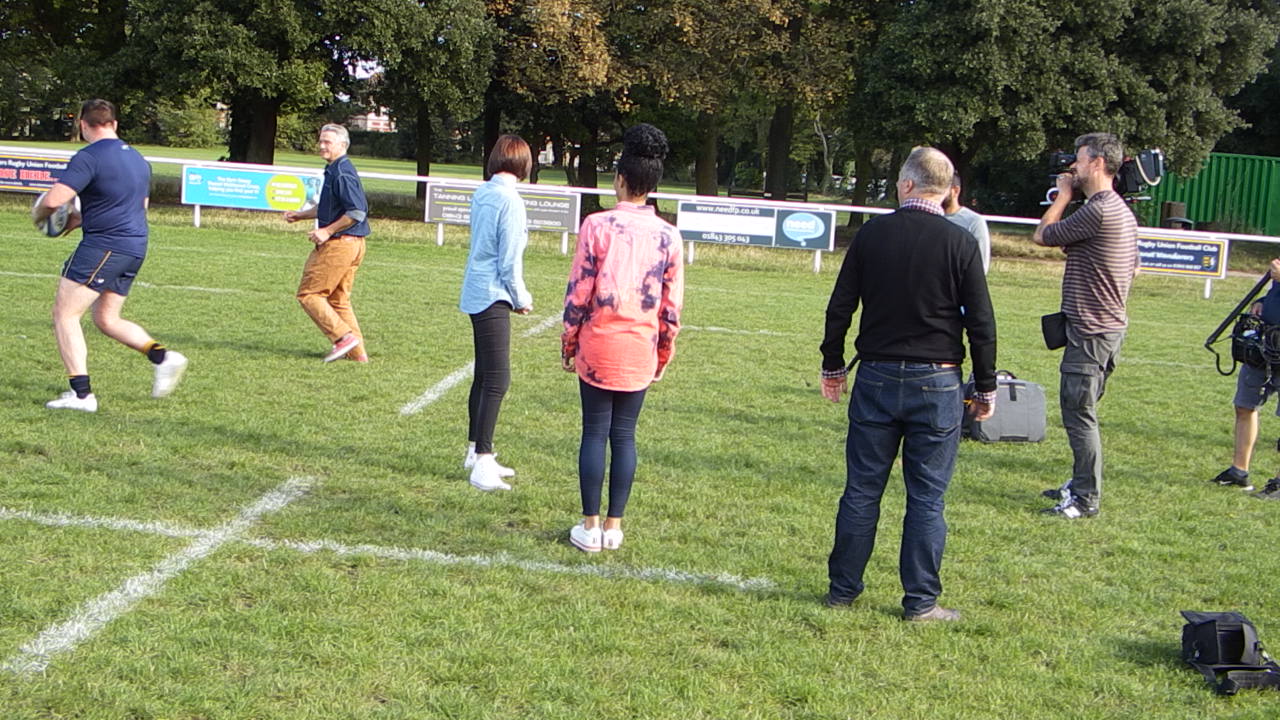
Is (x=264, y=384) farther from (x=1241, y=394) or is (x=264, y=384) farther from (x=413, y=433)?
(x=1241, y=394)

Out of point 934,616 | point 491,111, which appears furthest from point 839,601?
point 491,111

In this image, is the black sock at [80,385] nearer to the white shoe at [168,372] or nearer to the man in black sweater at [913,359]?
the white shoe at [168,372]

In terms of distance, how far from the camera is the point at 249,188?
66.0ft

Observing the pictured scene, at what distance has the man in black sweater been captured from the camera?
462 cm

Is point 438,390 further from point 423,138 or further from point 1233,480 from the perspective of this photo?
point 423,138

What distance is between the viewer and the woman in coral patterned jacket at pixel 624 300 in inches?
198

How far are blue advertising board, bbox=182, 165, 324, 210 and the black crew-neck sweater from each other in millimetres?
16221

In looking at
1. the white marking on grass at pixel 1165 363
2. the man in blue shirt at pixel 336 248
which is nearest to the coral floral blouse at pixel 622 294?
the man in blue shirt at pixel 336 248

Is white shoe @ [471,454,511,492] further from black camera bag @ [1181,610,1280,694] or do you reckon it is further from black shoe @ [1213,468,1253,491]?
black shoe @ [1213,468,1253,491]

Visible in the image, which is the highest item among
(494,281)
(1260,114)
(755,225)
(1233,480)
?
(1260,114)

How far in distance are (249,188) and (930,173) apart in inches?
683

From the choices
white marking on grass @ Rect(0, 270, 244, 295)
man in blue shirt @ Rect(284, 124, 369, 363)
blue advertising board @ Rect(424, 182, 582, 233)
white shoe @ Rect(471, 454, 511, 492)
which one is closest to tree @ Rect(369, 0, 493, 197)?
blue advertising board @ Rect(424, 182, 582, 233)

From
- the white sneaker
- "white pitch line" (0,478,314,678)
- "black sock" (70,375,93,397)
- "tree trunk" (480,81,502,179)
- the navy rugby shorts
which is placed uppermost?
"tree trunk" (480,81,502,179)

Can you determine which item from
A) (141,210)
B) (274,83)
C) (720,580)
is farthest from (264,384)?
(274,83)
